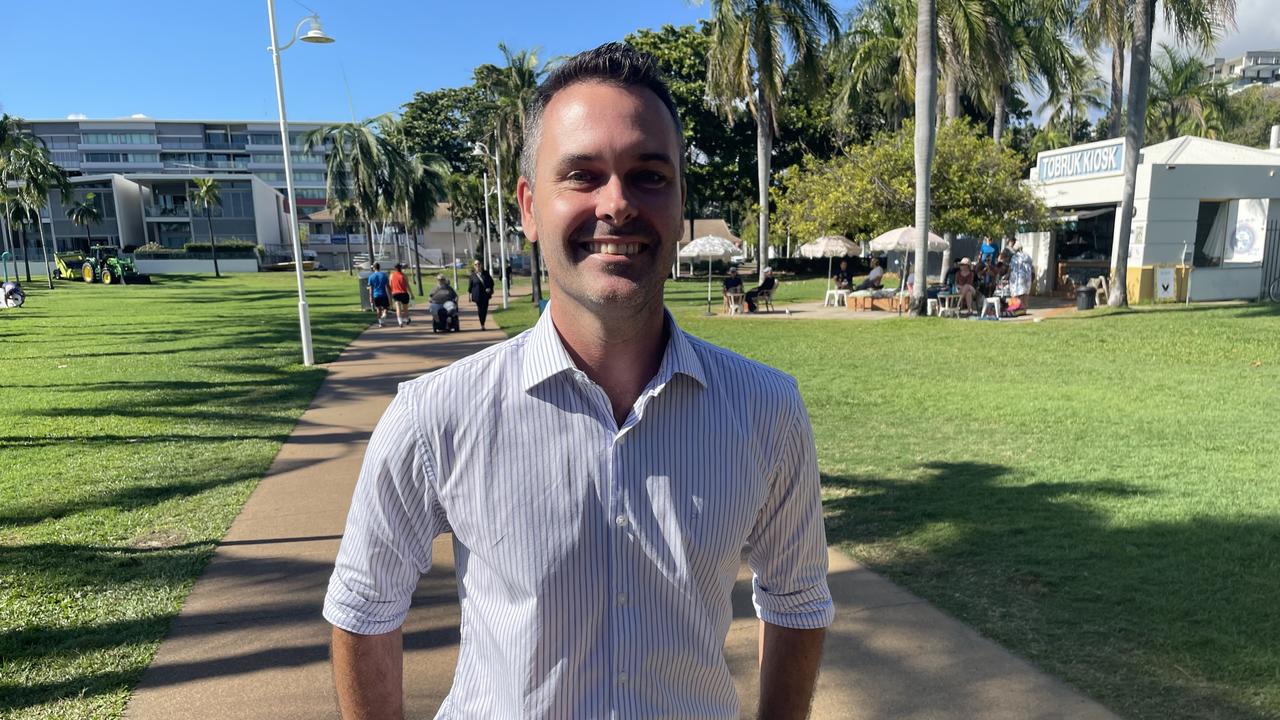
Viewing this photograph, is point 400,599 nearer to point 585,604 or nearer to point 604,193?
point 585,604

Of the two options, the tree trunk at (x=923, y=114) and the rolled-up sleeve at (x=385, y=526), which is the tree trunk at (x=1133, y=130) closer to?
the tree trunk at (x=923, y=114)

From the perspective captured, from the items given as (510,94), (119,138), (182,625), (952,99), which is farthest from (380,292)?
(119,138)

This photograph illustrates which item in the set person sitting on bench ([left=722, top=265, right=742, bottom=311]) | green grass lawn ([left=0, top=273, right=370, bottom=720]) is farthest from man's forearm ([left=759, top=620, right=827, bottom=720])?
person sitting on bench ([left=722, top=265, right=742, bottom=311])

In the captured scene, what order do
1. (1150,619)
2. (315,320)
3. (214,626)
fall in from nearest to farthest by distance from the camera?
1. (1150,619)
2. (214,626)
3. (315,320)

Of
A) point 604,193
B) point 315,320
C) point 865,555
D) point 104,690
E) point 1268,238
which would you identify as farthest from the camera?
point 315,320

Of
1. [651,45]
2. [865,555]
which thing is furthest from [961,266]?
[651,45]

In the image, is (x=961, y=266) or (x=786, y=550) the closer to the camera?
(x=786, y=550)

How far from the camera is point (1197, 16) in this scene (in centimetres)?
1762

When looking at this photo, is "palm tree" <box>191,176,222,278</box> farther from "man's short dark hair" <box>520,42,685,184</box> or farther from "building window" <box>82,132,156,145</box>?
"man's short dark hair" <box>520,42,685,184</box>

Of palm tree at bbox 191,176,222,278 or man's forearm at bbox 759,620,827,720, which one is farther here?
palm tree at bbox 191,176,222,278

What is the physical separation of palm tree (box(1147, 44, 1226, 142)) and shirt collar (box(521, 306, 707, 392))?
145 feet

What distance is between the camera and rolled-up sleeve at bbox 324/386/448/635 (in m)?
1.35

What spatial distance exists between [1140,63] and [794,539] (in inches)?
806

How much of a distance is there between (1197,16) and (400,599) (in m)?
22.6
